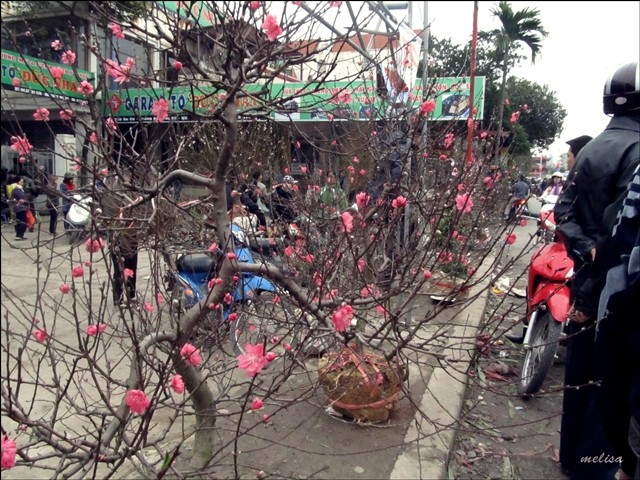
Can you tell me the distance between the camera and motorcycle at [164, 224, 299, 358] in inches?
93.2

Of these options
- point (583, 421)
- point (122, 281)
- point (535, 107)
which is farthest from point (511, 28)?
point (122, 281)

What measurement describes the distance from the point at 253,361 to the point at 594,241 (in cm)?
193

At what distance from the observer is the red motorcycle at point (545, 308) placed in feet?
10.8

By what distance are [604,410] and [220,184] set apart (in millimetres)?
1981

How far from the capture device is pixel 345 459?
2738 millimetres

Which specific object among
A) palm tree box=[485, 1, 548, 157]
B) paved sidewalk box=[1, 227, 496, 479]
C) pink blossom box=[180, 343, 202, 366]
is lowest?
paved sidewalk box=[1, 227, 496, 479]

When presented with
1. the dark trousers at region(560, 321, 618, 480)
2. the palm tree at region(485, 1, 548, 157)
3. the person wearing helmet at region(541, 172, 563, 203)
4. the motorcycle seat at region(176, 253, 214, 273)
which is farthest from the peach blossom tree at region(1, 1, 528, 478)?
the person wearing helmet at region(541, 172, 563, 203)

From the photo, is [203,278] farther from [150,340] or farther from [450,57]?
[450,57]

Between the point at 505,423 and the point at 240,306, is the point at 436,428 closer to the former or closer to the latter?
the point at 240,306

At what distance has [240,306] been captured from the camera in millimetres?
2918

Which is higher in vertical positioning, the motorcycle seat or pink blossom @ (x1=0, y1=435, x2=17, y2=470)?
pink blossom @ (x1=0, y1=435, x2=17, y2=470)

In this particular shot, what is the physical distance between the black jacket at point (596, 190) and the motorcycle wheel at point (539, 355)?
29.2 inches

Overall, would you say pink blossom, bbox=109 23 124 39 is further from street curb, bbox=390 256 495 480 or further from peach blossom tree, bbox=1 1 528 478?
street curb, bbox=390 256 495 480

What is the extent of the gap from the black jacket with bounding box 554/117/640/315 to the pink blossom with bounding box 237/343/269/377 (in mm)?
1686
